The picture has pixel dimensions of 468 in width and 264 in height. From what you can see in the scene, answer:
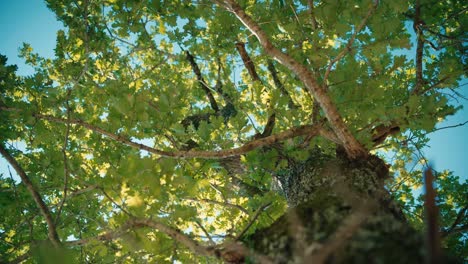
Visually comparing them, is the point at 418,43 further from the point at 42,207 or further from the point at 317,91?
the point at 42,207

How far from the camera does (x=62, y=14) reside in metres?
3.75

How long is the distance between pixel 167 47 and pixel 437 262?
25.8ft

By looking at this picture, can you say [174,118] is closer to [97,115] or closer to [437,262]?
[437,262]

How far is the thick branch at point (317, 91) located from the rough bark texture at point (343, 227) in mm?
183

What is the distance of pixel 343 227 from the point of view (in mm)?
1338

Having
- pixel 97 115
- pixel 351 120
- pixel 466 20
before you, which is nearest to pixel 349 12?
pixel 351 120

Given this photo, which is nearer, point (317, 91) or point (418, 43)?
point (317, 91)

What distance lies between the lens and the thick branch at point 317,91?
8.33ft

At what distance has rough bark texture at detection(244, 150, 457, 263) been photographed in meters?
1.08

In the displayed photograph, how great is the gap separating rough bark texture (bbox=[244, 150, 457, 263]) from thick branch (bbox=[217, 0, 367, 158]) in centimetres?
18

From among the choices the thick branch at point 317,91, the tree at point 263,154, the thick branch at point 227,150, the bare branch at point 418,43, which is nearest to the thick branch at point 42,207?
the tree at point 263,154

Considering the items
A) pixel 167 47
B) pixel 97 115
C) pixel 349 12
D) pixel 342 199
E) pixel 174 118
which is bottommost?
pixel 342 199

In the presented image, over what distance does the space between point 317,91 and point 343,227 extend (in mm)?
1456

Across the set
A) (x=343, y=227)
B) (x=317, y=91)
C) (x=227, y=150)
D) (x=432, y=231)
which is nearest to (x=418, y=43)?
(x=317, y=91)
